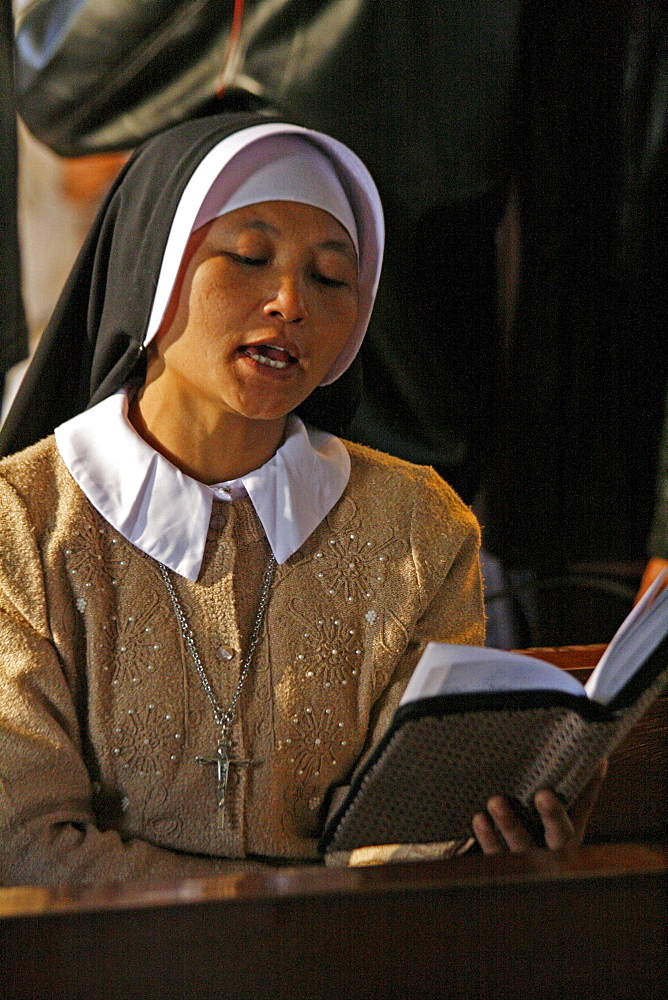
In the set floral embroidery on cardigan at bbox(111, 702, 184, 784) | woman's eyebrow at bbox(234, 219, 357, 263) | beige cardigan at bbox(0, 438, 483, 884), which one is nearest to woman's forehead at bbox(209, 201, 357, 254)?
woman's eyebrow at bbox(234, 219, 357, 263)

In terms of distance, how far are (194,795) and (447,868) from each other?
0.79m

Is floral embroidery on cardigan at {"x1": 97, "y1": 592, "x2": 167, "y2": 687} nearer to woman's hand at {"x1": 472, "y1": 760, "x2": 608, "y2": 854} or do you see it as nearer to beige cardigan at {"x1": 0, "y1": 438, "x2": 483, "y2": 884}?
beige cardigan at {"x1": 0, "y1": 438, "x2": 483, "y2": 884}

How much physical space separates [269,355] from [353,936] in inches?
43.1

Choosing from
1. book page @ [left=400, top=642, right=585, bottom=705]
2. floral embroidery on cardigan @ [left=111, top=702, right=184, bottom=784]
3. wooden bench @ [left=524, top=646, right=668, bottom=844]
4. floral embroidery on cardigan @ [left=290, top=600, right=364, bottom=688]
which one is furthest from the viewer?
wooden bench @ [left=524, top=646, right=668, bottom=844]

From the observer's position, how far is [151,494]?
1797 millimetres

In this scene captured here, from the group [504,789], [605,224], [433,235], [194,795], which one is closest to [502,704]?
[504,789]

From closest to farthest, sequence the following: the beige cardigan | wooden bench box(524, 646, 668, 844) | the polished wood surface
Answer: the polished wood surface < the beige cardigan < wooden bench box(524, 646, 668, 844)

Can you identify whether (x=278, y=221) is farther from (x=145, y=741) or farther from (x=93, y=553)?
(x=145, y=741)

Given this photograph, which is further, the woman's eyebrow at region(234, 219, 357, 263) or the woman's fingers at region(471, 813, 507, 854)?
the woman's eyebrow at region(234, 219, 357, 263)

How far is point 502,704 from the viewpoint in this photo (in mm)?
1246

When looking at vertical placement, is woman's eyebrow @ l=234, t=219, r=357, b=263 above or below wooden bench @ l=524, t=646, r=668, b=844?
above

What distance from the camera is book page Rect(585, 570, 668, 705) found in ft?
4.14

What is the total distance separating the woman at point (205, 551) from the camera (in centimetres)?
171

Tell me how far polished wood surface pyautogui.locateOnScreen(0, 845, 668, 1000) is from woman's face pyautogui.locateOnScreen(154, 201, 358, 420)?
0.98 m
